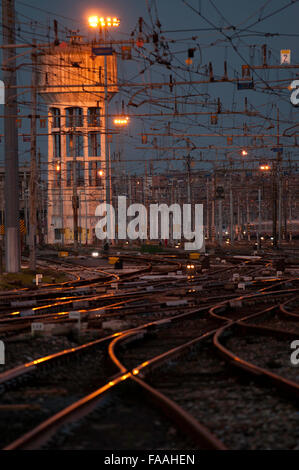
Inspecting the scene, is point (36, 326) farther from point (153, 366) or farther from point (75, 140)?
point (75, 140)

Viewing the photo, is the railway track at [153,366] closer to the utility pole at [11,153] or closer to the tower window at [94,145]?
the utility pole at [11,153]

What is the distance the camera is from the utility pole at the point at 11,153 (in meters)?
24.6

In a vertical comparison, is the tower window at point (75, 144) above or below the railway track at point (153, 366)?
above

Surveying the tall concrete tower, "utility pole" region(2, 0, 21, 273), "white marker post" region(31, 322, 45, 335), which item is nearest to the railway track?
"white marker post" region(31, 322, 45, 335)

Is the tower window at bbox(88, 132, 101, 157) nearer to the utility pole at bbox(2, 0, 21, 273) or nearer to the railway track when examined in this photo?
the utility pole at bbox(2, 0, 21, 273)

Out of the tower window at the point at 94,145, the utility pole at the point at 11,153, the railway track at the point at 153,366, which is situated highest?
the tower window at the point at 94,145

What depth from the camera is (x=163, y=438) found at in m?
5.89

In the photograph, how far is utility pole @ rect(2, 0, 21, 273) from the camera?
24.6 metres

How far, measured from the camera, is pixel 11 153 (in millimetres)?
24984

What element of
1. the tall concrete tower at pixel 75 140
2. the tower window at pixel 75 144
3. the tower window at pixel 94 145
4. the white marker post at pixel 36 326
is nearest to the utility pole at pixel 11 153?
the white marker post at pixel 36 326

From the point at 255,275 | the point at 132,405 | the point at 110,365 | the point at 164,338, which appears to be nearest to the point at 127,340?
the point at 164,338
